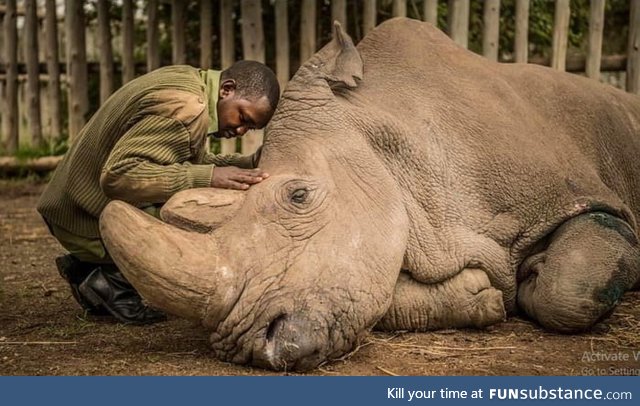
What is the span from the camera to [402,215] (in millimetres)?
3826

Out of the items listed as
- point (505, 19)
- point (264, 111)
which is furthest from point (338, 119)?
point (505, 19)

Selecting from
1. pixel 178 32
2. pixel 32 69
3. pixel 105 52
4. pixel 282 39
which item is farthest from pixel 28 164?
pixel 282 39

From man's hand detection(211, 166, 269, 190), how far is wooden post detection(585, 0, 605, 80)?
4.84 meters

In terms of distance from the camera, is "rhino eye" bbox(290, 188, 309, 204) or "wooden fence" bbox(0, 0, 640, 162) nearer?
"rhino eye" bbox(290, 188, 309, 204)

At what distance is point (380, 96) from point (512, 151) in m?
0.62

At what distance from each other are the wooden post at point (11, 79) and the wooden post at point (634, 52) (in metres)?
6.02

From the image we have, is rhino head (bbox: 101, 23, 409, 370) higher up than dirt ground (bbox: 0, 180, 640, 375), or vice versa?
rhino head (bbox: 101, 23, 409, 370)

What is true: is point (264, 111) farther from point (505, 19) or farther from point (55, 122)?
point (55, 122)

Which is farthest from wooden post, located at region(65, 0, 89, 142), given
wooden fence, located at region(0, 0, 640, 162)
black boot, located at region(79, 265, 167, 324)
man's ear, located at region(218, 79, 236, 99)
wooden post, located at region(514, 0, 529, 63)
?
man's ear, located at region(218, 79, 236, 99)

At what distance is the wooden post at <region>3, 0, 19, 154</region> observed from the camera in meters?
10.2

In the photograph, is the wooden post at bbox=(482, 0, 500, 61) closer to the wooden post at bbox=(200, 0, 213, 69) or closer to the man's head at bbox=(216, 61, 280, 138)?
the wooden post at bbox=(200, 0, 213, 69)

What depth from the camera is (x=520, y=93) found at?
15.4 feet

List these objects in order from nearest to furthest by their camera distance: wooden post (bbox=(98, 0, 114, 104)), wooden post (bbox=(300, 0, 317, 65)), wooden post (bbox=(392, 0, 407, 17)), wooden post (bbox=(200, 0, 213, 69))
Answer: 1. wooden post (bbox=(392, 0, 407, 17))
2. wooden post (bbox=(300, 0, 317, 65))
3. wooden post (bbox=(200, 0, 213, 69))
4. wooden post (bbox=(98, 0, 114, 104))

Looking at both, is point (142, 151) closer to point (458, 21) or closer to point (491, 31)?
point (458, 21)
